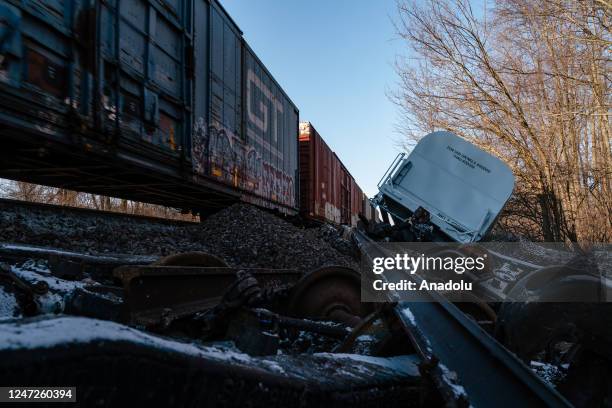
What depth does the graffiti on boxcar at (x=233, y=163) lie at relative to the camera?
312 inches

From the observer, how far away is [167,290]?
2.39 m

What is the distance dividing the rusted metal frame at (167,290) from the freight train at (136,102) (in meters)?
2.96

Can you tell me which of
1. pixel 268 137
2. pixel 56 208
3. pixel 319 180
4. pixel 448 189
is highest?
pixel 268 137

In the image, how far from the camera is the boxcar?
16.4 m

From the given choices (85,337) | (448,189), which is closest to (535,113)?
(448,189)

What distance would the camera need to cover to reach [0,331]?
0.66 m

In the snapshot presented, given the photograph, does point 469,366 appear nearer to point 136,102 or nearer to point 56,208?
point 136,102

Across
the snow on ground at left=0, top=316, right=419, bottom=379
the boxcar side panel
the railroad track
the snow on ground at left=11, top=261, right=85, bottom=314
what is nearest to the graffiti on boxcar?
the boxcar side panel

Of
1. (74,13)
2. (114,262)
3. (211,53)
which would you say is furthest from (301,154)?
(114,262)

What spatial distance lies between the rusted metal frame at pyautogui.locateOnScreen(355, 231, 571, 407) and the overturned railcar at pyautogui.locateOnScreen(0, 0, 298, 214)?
171 inches

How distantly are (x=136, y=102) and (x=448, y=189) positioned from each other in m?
5.45

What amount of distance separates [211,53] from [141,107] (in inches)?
108

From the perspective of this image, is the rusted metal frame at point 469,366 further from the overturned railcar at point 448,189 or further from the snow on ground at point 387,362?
the overturned railcar at point 448,189

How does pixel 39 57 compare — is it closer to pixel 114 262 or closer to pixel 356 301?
pixel 114 262
